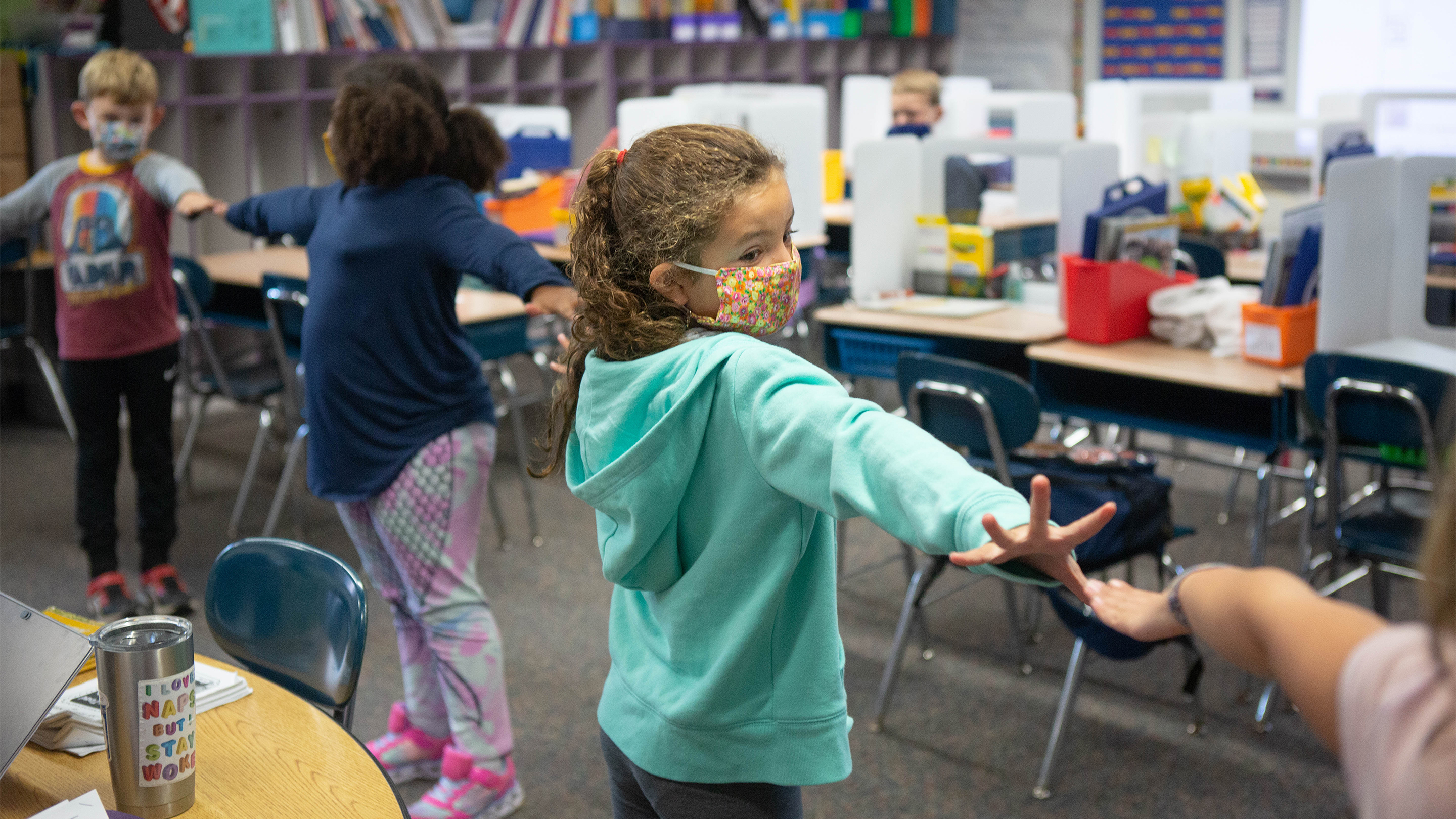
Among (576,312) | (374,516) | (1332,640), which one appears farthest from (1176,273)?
(1332,640)

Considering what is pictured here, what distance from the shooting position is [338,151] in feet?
7.05

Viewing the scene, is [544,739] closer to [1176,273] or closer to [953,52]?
[1176,273]

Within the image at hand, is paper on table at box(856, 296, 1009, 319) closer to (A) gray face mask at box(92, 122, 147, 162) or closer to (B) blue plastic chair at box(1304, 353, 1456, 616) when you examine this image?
(B) blue plastic chair at box(1304, 353, 1456, 616)

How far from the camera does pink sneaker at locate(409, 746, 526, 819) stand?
230cm

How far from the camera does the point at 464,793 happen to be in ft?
7.57

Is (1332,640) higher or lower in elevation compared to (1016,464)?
higher

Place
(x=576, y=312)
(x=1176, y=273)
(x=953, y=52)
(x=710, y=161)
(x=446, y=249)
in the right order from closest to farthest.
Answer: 1. (x=710, y=161)
2. (x=576, y=312)
3. (x=446, y=249)
4. (x=1176, y=273)
5. (x=953, y=52)

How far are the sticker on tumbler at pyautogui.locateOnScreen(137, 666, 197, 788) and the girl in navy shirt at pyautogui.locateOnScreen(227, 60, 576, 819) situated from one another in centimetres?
94

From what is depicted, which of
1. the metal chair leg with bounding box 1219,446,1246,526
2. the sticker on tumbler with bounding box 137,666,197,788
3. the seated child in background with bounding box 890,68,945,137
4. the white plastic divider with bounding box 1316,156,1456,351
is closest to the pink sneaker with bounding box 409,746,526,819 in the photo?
the sticker on tumbler with bounding box 137,666,197,788

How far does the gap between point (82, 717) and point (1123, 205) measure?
274cm

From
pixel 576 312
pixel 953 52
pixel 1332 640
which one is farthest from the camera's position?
pixel 953 52

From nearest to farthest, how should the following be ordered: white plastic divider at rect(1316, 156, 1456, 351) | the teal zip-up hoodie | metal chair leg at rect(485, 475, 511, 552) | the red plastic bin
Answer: the teal zip-up hoodie → white plastic divider at rect(1316, 156, 1456, 351) → the red plastic bin → metal chair leg at rect(485, 475, 511, 552)

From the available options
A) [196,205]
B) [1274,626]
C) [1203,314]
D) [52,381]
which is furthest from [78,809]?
[52,381]

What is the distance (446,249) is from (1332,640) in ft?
5.63
